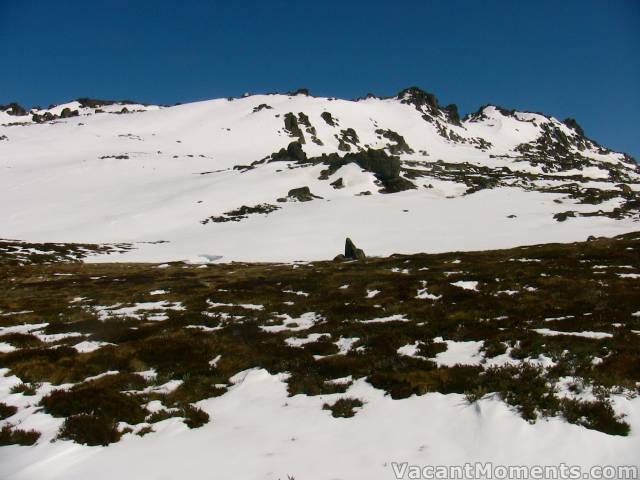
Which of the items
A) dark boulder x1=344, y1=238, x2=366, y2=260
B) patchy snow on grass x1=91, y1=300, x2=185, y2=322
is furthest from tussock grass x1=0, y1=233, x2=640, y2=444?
dark boulder x1=344, y1=238, x2=366, y2=260

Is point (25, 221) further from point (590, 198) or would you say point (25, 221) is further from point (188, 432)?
point (590, 198)

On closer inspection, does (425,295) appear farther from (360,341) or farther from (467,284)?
(360,341)

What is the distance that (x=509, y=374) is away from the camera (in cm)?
1133

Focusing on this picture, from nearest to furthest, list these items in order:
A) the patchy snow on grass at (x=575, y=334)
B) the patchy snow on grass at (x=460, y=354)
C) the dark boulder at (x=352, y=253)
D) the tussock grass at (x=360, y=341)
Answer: the tussock grass at (x=360, y=341) → the patchy snow on grass at (x=460, y=354) → the patchy snow on grass at (x=575, y=334) → the dark boulder at (x=352, y=253)

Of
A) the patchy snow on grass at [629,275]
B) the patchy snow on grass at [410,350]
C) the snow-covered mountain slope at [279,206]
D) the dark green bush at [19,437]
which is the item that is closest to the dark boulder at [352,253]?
the snow-covered mountain slope at [279,206]

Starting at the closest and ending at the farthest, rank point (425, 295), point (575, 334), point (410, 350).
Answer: point (575, 334)
point (410, 350)
point (425, 295)

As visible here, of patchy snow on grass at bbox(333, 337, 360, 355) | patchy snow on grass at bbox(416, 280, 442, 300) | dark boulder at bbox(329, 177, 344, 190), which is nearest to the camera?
patchy snow on grass at bbox(333, 337, 360, 355)

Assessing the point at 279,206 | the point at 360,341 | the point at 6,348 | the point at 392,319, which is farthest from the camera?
the point at 279,206

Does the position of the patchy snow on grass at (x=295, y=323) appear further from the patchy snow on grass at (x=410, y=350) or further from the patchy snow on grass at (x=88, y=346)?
the patchy snow on grass at (x=88, y=346)

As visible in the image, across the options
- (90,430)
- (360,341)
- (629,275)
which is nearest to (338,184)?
(629,275)

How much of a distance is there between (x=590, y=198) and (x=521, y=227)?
4190cm

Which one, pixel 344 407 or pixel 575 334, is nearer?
pixel 344 407

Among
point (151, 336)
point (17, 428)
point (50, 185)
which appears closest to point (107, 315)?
point (151, 336)

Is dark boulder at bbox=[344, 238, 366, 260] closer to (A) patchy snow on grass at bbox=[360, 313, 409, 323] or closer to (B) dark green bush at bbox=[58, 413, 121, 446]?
(A) patchy snow on grass at bbox=[360, 313, 409, 323]
